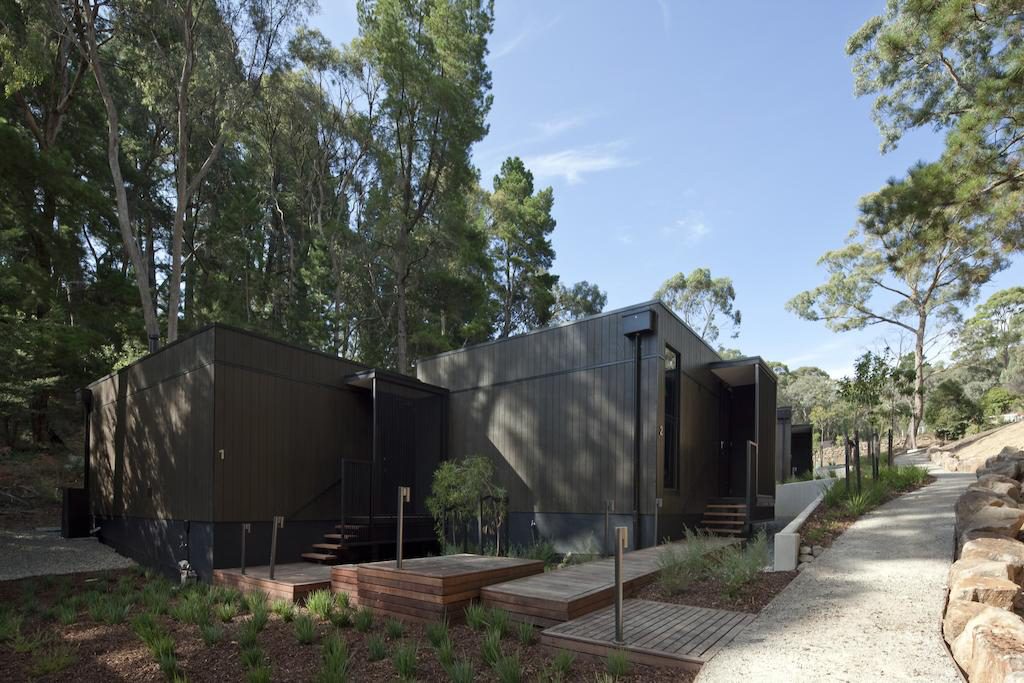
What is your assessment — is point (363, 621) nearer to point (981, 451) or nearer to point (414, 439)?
point (414, 439)

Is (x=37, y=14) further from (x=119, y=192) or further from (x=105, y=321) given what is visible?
(x=105, y=321)

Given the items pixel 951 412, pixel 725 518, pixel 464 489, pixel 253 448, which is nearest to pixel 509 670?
pixel 464 489

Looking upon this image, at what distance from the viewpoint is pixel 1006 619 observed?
3467 mm

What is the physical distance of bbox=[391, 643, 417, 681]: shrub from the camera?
14.4 ft

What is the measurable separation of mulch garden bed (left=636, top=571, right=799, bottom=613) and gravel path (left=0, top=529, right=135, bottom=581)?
941 centimetres

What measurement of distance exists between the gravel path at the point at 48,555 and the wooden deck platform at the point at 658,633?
30.2 feet

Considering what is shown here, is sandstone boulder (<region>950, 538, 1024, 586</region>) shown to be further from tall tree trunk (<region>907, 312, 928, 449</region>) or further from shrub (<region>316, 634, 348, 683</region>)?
tall tree trunk (<region>907, 312, 928, 449</region>)

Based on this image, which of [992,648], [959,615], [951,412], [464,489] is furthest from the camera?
[951,412]

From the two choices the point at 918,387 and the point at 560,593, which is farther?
the point at 918,387

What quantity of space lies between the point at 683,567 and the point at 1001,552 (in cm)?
269

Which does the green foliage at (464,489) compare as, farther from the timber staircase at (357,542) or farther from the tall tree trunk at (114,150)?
the tall tree trunk at (114,150)

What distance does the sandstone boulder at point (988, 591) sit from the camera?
13.1 feet

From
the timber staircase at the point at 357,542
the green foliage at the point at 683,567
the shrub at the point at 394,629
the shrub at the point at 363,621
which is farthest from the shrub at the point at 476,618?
the timber staircase at the point at 357,542

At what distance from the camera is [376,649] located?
16.1 ft
